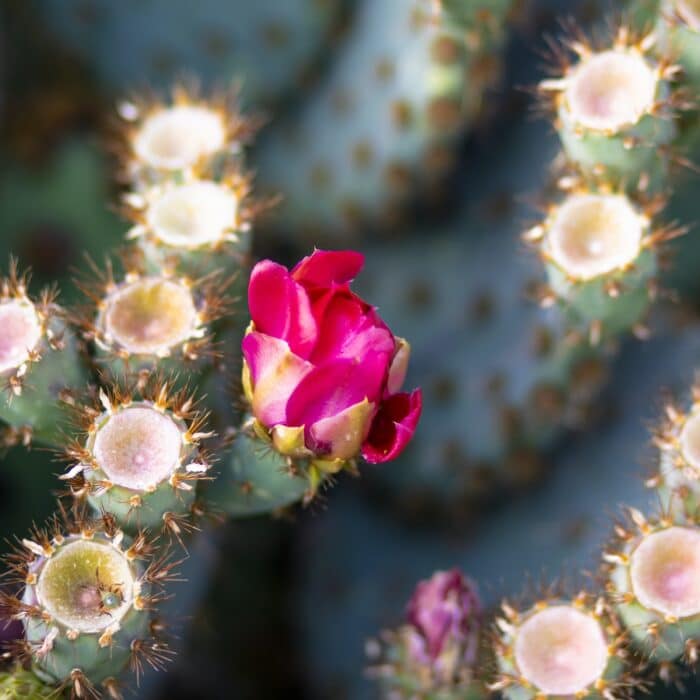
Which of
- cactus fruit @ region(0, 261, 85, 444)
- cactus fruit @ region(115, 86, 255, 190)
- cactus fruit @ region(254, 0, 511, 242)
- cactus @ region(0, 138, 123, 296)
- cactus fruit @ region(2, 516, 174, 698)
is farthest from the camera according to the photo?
cactus @ region(0, 138, 123, 296)

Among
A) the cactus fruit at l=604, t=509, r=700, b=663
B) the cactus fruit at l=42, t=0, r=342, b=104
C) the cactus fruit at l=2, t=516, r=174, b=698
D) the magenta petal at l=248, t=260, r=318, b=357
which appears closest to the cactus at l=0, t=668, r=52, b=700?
the cactus fruit at l=2, t=516, r=174, b=698

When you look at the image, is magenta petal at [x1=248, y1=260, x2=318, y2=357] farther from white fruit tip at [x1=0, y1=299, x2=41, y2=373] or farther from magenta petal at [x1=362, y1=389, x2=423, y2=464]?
white fruit tip at [x1=0, y1=299, x2=41, y2=373]

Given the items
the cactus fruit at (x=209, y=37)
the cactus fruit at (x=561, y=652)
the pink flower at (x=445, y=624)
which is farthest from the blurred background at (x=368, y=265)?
the cactus fruit at (x=561, y=652)

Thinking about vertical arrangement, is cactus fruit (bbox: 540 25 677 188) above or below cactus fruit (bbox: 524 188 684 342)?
above

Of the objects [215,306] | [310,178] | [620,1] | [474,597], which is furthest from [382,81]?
[474,597]

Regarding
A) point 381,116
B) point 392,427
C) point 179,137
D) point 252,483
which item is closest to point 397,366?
point 392,427

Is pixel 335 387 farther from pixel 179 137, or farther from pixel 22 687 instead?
pixel 179 137
